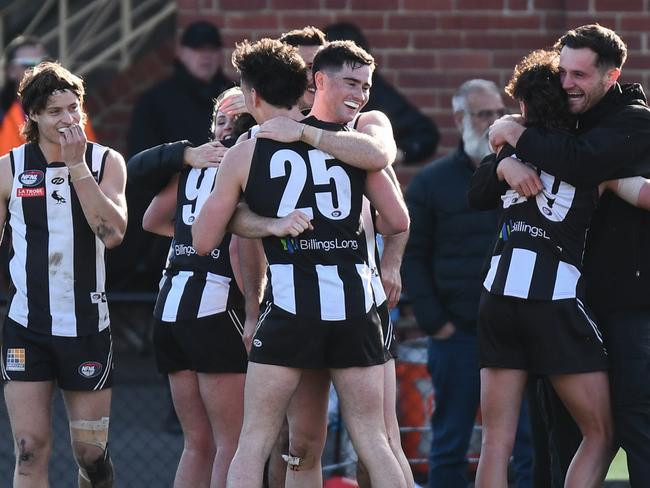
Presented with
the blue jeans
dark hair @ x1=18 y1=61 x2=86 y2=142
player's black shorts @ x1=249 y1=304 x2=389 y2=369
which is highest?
dark hair @ x1=18 y1=61 x2=86 y2=142

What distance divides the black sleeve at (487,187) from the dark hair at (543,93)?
0.22 meters

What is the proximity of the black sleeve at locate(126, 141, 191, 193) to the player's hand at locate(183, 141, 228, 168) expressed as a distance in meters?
0.04

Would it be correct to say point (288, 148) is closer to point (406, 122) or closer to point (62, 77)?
point (62, 77)

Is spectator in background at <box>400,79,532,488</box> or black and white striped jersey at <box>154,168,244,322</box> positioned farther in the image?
spectator in background at <box>400,79,532,488</box>

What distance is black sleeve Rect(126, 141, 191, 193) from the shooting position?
5703 millimetres

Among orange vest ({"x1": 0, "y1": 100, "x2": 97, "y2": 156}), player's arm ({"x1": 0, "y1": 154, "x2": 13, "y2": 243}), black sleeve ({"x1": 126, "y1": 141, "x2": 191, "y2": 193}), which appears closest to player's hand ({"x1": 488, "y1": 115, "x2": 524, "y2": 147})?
black sleeve ({"x1": 126, "y1": 141, "x2": 191, "y2": 193})

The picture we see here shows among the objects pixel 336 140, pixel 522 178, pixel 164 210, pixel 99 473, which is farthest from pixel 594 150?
pixel 99 473

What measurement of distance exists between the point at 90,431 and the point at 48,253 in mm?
747

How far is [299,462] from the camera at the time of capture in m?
5.30

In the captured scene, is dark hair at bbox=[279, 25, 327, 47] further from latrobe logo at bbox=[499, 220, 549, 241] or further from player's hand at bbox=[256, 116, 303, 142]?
latrobe logo at bbox=[499, 220, 549, 241]

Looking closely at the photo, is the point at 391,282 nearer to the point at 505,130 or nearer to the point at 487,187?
the point at 487,187

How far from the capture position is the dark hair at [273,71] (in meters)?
5.01

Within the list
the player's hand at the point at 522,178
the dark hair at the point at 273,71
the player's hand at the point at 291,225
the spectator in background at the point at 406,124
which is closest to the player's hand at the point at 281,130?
the dark hair at the point at 273,71

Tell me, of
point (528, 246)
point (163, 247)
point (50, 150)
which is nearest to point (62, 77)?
point (50, 150)
